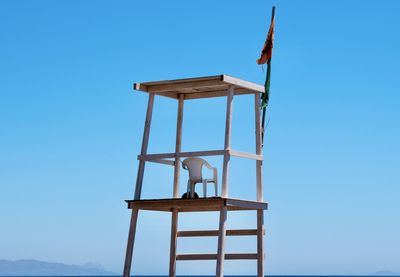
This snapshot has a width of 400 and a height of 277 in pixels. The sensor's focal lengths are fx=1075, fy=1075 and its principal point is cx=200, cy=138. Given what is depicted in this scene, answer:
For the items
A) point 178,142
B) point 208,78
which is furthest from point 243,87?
point 178,142

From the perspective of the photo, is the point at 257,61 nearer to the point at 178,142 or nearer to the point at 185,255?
the point at 178,142

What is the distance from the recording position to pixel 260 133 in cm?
2277

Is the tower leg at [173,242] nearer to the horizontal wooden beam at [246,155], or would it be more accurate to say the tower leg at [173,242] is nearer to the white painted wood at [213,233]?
the white painted wood at [213,233]

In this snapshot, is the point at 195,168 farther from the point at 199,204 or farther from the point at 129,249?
the point at 129,249

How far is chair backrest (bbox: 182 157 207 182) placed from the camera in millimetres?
22375

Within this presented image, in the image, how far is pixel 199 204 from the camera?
21.7m

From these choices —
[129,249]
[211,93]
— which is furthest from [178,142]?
[129,249]

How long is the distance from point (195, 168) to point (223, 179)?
123cm

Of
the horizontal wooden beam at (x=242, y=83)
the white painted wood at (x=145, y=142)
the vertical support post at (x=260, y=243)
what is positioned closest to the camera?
the horizontal wooden beam at (x=242, y=83)

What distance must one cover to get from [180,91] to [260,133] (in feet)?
6.77

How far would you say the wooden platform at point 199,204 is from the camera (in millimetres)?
21372

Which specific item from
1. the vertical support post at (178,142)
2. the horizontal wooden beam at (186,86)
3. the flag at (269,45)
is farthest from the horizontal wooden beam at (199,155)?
the flag at (269,45)

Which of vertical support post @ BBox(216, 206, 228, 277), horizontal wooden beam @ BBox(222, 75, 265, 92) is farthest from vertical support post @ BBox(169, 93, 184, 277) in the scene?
vertical support post @ BBox(216, 206, 228, 277)

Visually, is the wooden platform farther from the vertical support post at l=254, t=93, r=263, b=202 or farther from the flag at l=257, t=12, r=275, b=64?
the flag at l=257, t=12, r=275, b=64
